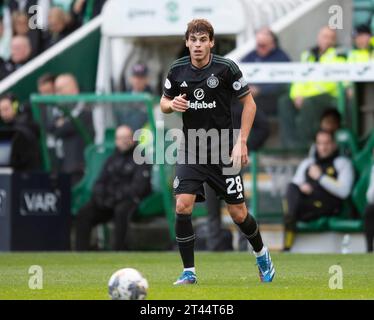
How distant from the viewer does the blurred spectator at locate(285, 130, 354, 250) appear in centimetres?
1702

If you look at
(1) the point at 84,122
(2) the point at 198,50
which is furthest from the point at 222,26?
(2) the point at 198,50

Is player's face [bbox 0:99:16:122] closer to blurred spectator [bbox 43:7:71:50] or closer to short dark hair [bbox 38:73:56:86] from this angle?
short dark hair [bbox 38:73:56:86]

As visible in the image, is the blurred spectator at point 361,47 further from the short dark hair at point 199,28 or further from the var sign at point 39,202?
the short dark hair at point 199,28

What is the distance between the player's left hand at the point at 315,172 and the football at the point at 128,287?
8.43 metres

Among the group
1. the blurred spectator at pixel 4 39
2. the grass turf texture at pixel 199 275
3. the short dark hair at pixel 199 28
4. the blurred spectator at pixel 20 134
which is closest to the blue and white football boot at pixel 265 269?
the grass turf texture at pixel 199 275

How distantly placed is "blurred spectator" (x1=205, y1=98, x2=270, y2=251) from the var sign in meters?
2.34

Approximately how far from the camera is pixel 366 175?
16969 mm

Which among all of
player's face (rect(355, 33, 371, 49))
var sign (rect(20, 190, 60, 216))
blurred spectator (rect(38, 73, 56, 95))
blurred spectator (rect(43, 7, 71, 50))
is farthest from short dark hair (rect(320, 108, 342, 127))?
blurred spectator (rect(43, 7, 71, 50))

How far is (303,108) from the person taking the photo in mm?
17953

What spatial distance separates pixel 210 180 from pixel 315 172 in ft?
21.6

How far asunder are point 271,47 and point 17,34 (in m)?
5.28
